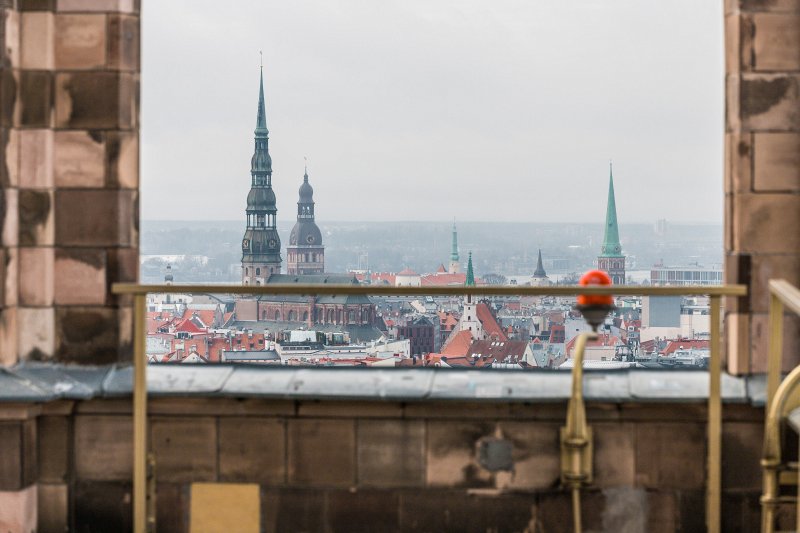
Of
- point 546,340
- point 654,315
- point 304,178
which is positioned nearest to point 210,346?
point 546,340

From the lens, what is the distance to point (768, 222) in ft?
16.7

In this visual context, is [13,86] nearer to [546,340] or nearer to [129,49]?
[129,49]

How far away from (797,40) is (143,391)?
304 centimetres

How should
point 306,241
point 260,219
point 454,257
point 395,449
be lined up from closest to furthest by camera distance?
point 395,449 < point 454,257 < point 306,241 < point 260,219

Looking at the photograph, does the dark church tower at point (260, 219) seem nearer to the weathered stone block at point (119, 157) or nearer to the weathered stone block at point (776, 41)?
the weathered stone block at point (119, 157)

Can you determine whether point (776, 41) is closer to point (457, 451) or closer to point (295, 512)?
point (457, 451)

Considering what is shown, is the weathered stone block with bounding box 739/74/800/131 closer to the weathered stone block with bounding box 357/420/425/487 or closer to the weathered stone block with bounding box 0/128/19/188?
the weathered stone block with bounding box 357/420/425/487

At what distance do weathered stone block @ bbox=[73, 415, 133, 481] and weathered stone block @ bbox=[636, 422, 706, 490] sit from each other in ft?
6.99

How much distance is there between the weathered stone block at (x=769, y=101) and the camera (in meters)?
5.08

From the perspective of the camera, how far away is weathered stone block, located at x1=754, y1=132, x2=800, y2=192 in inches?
200

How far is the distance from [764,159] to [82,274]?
291cm

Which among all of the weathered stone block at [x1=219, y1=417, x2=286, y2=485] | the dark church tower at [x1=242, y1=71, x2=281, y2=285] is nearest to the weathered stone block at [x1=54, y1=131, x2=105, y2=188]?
the weathered stone block at [x1=219, y1=417, x2=286, y2=485]

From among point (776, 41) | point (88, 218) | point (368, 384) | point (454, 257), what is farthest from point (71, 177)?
point (454, 257)

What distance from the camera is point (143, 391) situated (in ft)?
16.5
